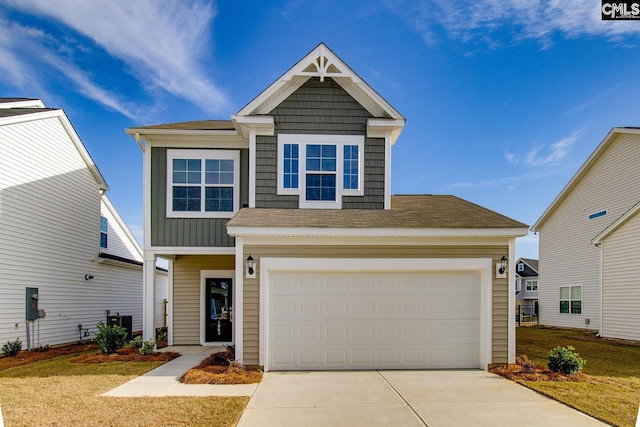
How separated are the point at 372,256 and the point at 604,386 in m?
4.68

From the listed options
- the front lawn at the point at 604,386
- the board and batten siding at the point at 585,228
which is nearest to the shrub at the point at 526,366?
the front lawn at the point at 604,386

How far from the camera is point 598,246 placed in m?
15.6

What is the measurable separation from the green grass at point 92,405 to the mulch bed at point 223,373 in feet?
3.30

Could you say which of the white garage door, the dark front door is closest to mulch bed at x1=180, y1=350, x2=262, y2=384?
the white garage door

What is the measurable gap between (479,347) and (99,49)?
1251cm

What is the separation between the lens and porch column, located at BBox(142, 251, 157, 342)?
1080cm

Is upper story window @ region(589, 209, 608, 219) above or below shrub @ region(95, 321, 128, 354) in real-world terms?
above

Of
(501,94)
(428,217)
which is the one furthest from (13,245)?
(501,94)

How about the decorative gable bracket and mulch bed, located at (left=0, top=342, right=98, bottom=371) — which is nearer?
mulch bed, located at (left=0, top=342, right=98, bottom=371)

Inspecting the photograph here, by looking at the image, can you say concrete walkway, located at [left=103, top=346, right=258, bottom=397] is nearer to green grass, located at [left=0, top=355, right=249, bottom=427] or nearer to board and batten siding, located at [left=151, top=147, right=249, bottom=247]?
green grass, located at [left=0, top=355, right=249, bottom=427]

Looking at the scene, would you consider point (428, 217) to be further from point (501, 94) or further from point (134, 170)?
point (134, 170)

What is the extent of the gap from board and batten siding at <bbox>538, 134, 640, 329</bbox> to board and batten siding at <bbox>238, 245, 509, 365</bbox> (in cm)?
1065

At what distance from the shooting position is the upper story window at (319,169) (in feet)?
34.3

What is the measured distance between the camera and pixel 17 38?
31.5ft
